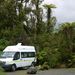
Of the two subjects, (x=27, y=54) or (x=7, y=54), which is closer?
(x=7, y=54)

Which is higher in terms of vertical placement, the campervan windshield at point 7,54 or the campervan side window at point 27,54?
the campervan windshield at point 7,54

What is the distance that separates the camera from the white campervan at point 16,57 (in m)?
34.6

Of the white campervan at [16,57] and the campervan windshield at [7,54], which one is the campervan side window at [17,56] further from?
the campervan windshield at [7,54]

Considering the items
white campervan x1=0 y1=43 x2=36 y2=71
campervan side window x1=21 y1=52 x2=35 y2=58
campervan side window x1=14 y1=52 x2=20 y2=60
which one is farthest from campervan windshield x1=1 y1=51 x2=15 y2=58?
campervan side window x1=21 y1=52 x2=35 y2=58

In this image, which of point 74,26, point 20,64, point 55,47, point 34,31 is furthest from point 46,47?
point 34,31

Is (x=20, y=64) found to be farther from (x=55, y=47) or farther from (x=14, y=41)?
(x=14, y=41)

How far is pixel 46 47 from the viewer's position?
41.9 metres

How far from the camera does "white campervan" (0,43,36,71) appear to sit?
34562mm

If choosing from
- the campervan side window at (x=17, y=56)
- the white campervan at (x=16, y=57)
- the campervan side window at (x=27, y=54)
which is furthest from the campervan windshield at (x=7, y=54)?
the campervan side window at (x=27, y=54)

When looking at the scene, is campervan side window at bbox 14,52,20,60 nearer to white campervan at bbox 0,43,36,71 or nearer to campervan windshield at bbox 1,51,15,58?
white campervan at bbox 0,43,36,71

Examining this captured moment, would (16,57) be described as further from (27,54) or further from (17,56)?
(27,54)

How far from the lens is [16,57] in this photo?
35.4 m

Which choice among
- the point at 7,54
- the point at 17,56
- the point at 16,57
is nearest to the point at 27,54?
the point at 17,56

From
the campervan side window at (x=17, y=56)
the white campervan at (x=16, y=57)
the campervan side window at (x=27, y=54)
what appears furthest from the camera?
the campervan side window at (x=27, y=54)
